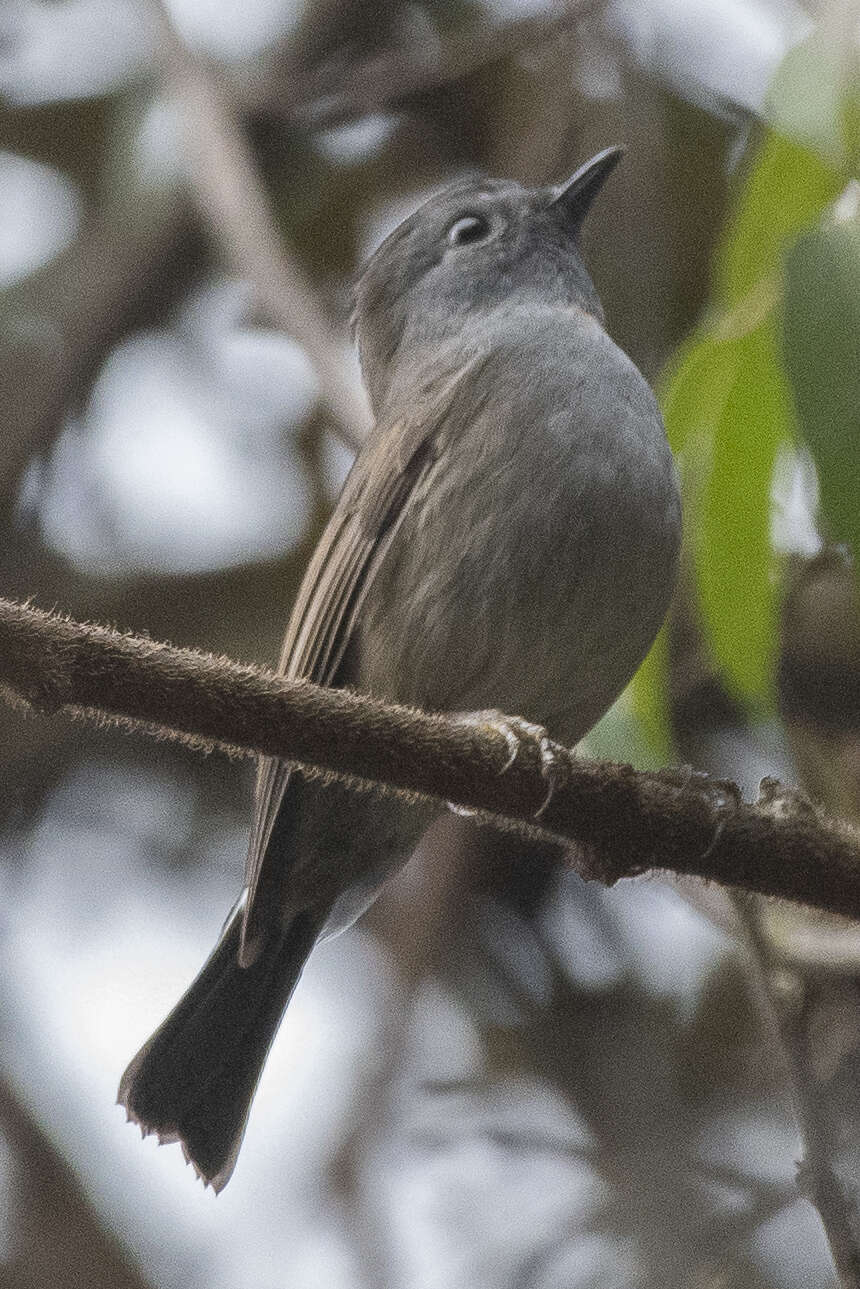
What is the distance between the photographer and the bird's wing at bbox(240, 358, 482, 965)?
3.65 m

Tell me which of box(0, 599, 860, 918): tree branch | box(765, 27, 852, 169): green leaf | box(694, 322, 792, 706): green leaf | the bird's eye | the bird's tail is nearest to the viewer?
box(0, 599, 860, 918): tree branch

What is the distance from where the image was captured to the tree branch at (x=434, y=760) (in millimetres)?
2062

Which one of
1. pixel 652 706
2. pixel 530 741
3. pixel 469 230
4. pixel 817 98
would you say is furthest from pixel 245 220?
pixel 530 741

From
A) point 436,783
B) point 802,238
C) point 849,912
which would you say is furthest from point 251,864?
point 802,238

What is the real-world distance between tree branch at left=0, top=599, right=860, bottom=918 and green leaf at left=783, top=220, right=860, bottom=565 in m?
0.45

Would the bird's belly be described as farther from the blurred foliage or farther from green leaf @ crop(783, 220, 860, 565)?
green leaf @ crop(783, 220, 860, 565)

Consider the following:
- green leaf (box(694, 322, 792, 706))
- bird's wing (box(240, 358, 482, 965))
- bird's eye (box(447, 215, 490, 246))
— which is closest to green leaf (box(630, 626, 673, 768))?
green leaf (box(694, 322, 792, 706))

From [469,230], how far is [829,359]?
7.86ft

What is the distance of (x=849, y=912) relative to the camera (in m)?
2.28

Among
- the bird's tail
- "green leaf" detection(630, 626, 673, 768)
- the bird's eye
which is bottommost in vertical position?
the bird's tail

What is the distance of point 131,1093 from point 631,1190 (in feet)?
5.87

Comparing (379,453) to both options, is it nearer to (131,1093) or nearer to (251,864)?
(251,864)

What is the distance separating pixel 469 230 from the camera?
4586 mm

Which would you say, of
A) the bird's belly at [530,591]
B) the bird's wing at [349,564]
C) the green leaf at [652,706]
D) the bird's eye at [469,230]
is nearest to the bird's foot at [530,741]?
the bird's belly at [530,591]
